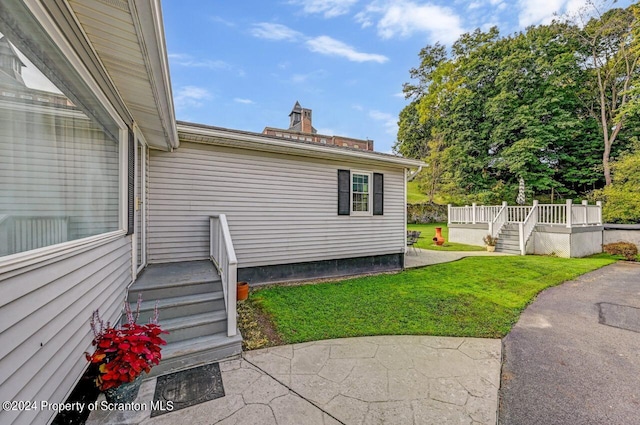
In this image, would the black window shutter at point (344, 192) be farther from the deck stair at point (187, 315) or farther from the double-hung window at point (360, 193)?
the deck stair at point (187, 315)

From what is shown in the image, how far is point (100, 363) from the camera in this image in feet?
7.03

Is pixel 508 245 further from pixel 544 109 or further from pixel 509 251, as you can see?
pixel 544 109

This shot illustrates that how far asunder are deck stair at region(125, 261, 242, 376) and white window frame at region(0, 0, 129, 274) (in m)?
0.88

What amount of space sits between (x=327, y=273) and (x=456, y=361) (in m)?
3.93

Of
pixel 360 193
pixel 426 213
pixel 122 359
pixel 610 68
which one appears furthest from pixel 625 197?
pixel 122 359

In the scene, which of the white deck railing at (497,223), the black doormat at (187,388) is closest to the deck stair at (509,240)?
the white deck railing at (497,223)

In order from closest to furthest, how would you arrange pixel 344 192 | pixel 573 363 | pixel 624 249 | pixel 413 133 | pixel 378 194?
pixel 573 363
pixel 344 192
pixel 378 194
pixel 624 249
pixel 413 133

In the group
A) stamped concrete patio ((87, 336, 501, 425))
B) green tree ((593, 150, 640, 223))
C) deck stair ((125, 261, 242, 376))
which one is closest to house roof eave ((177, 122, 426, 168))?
deck stair ((125, 261, 242, 376))

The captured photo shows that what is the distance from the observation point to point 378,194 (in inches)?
287

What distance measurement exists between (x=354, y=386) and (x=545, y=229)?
1164 centimetres

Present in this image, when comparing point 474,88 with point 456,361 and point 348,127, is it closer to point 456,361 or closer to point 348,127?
point 456,361

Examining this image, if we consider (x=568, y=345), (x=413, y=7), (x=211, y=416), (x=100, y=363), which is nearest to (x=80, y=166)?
(x=100, y=363)

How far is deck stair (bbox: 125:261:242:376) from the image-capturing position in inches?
113

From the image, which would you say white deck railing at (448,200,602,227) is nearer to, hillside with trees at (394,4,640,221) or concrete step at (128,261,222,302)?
hillside with trees at (394,4,640,221)
